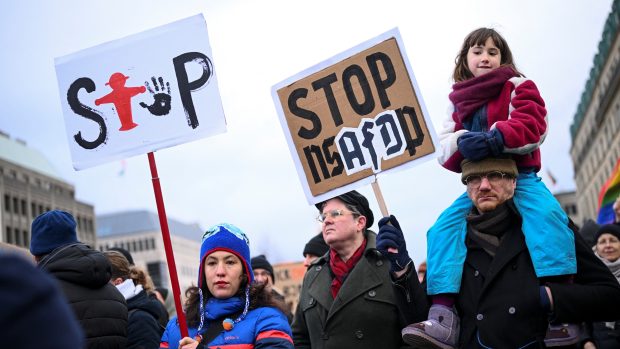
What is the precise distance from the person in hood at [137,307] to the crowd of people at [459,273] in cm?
62

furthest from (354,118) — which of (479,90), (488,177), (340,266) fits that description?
(488,177)

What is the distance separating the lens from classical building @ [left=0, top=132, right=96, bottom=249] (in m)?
72.1

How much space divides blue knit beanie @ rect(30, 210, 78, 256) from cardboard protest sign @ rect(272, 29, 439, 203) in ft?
5.43

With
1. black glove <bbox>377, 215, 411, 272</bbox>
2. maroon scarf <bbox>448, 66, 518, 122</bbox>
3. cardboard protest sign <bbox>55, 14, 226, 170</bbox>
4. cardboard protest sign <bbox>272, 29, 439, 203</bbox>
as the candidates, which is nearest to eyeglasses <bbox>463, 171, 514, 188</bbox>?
maroon scarf <bbox>448, 66, 518, 122</bbox>

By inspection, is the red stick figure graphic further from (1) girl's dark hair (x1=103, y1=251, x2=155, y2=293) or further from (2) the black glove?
(2) the black glove

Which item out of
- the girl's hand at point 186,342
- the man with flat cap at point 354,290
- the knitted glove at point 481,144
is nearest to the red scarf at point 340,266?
the man with flat cap at point 354,290

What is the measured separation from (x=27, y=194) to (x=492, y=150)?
253 ft

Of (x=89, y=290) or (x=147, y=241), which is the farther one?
(x=147, y=241)

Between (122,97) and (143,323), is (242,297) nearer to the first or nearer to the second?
(143,323)

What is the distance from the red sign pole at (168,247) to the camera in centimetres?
475

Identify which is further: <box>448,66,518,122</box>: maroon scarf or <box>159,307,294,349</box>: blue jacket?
<box>159,307,294,349</box>: blue jacket

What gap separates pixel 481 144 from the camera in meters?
4.32

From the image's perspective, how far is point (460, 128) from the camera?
15.8 feet

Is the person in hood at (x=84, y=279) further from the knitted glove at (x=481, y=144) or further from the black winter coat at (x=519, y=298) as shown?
the knitted glove at (x=481, y=144)
